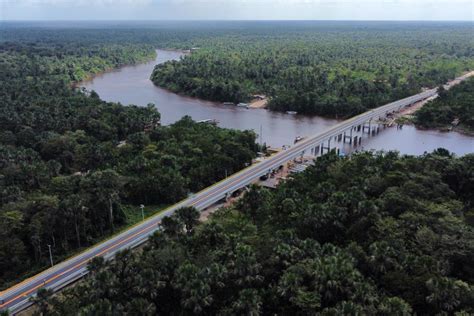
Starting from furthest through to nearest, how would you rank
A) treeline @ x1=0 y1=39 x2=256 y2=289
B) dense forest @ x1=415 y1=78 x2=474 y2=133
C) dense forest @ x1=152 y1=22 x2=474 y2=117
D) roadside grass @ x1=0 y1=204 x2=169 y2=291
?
dense forest @ x1=152 y1=22 x2=474 y2=117, dense forest @ x1=415 y1=78 x2=474 y2=133, treeline @ x1=0 y1=39 x2=256 y2=289, roadside grass @ x1=0 y1=204 x2=169 y2=291

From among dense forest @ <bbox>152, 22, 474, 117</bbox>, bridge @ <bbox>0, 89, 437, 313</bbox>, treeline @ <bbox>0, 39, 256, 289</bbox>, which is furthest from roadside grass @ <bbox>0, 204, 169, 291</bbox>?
dense forest @ <bbox>152, 22, 474, 117</bbox>

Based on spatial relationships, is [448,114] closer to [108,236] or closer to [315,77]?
[315,77]

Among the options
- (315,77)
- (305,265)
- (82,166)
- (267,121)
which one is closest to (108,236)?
(82,166)

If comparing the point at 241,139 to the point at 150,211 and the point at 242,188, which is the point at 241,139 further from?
the point at 150,211

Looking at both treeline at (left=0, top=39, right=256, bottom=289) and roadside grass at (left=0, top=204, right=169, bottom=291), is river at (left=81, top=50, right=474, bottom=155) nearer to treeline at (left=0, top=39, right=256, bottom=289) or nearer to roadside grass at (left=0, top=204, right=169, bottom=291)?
treeline at (left=0, top=39, right=256, bottom=289)

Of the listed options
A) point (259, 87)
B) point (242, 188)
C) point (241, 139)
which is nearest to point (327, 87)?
point (259, 87)

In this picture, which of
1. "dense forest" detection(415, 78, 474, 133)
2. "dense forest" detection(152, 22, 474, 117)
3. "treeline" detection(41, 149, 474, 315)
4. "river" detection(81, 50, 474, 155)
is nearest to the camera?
"treeline" detection(41, 149, 474, 315)
